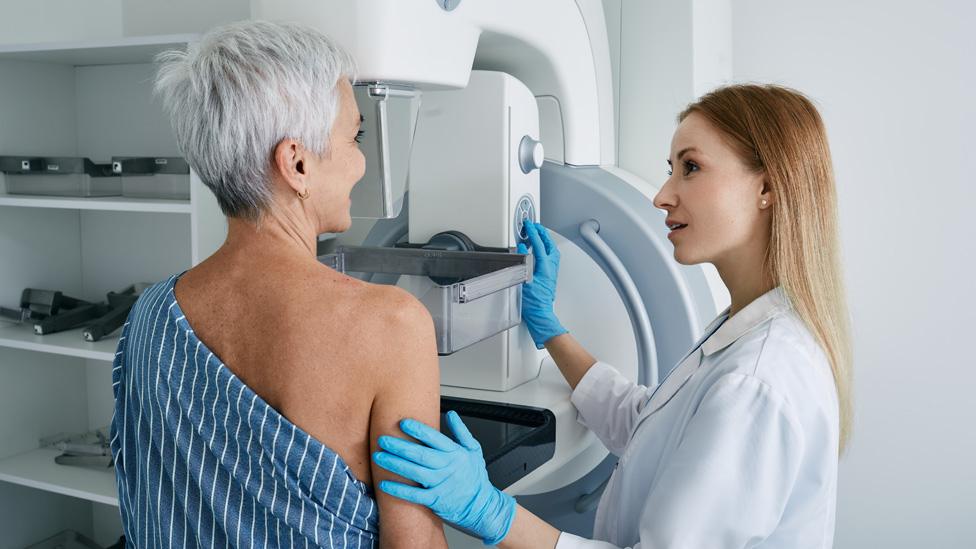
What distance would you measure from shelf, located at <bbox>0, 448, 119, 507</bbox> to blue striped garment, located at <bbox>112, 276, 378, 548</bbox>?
138 cm

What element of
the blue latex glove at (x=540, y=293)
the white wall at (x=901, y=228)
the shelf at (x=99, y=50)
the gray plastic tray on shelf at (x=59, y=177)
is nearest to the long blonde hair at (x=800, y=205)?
the blue latex glove at (x=540, y=293)

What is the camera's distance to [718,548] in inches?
43.5

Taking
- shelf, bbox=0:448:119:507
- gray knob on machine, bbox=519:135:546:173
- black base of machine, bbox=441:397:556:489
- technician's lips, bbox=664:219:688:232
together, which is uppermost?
gray knob on machine, bbox=519:135:546:173

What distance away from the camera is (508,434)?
55.9 inches

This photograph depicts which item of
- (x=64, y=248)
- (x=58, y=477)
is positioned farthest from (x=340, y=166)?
(x=64, y=248)

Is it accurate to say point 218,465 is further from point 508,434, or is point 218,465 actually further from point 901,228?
point 901,228

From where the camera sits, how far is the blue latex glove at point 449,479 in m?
0.98

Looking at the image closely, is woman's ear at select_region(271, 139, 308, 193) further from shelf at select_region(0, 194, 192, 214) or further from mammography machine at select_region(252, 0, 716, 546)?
shelf at select_region(0, 194, 192, 214)

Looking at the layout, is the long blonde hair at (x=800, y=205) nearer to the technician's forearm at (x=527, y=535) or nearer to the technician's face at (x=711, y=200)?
the technician's face at (x=711, y=200)

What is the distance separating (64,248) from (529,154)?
1.84 metres

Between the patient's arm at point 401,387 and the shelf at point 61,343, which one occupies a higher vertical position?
the patient's arm at point 401,387

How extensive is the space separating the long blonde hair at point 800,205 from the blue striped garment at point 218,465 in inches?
26.7

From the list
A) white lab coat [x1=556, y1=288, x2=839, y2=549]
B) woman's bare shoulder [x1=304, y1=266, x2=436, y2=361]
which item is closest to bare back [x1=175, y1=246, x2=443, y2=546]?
woman's bare shoulder [x1=304, y1=266, x2=436, y2=361]

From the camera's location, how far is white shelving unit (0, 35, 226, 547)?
2.52 metres
